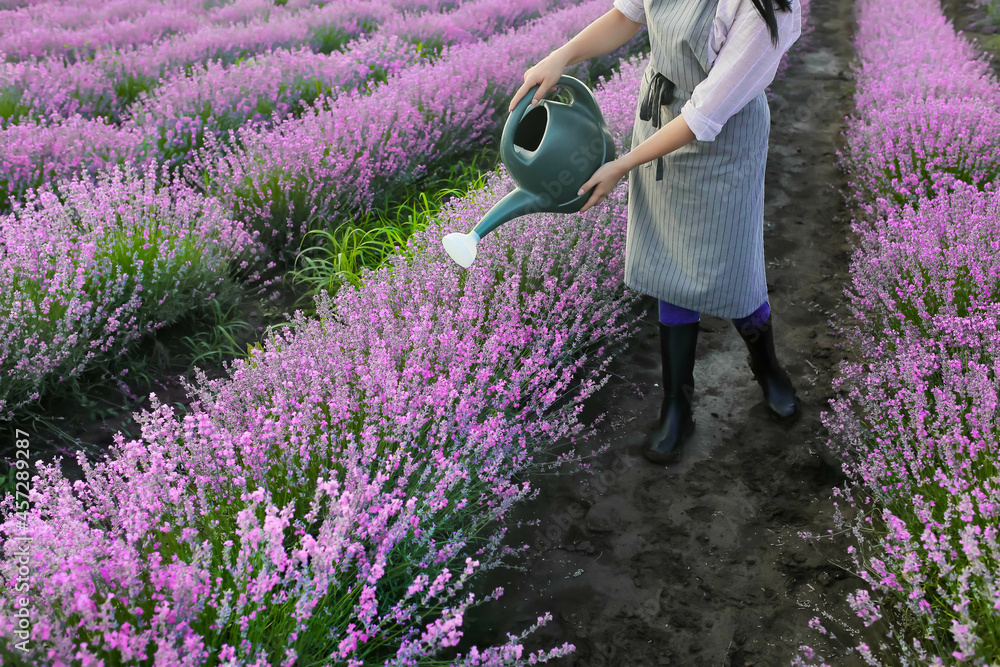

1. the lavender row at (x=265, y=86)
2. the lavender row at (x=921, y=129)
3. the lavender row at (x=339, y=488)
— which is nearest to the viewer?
the lavender row at (x=339, y=488)

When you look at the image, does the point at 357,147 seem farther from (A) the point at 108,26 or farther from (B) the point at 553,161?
(A) the point at 108,26

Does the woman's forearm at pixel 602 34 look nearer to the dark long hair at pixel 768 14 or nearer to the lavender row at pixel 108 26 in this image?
the dark long hair at pixel 768 14

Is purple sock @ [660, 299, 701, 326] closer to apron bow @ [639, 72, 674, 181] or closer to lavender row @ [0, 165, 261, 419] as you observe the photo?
apron bow @ [639, 72, 674, 181]

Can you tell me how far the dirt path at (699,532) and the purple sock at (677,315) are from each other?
0.46m

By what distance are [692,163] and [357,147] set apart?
6.50 ft

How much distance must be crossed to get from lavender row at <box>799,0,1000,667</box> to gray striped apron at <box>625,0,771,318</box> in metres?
0.50

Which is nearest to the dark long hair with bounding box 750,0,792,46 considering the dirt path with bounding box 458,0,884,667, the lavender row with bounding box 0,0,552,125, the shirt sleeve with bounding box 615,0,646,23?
the shirt sleeve with bounding box 615,0,646,23

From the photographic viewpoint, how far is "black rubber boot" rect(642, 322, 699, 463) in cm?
235

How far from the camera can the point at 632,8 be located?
209 cm

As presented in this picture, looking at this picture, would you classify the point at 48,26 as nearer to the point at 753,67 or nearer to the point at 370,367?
the point at 370,367

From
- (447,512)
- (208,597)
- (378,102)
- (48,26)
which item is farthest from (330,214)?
(48,26)

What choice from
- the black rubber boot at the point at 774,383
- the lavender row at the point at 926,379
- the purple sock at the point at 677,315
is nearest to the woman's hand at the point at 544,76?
the purple sock at the point at 677,315

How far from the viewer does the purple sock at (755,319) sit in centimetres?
233

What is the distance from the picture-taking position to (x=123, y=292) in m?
2.54
